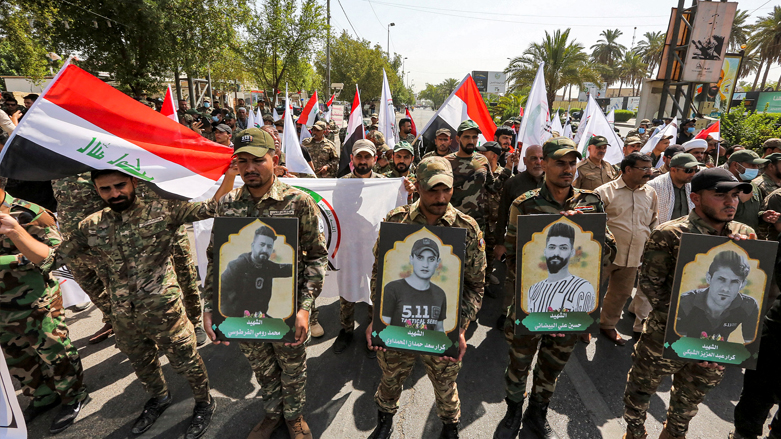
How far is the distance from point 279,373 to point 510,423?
1.80 m

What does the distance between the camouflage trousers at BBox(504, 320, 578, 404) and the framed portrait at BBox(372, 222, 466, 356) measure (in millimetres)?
793

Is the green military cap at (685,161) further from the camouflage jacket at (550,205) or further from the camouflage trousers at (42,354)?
the camouflage trousers at (42,354)

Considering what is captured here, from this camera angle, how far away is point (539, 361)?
2.84 m

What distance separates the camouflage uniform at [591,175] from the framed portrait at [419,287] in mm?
3259

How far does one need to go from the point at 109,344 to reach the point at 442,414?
12.1 feet

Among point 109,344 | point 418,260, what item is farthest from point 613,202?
point 109,344

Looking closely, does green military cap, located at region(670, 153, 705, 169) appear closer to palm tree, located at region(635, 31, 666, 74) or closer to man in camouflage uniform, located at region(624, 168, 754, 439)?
man in camouflage uniform, located at region(624, 168, 754, 439)

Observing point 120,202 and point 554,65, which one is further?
point 554,65

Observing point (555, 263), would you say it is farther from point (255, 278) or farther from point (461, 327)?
point (255, 278)

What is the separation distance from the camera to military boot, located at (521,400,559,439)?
2814 mm

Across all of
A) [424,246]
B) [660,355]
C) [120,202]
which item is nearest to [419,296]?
[424,246]

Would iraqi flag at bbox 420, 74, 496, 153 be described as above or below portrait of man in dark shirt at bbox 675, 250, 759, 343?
above

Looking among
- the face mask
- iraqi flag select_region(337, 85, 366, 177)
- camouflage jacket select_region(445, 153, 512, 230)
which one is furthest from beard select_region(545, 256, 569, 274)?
iraqi flag select_region(337, 85, 366, 177)

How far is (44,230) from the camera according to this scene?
2.58 metres
